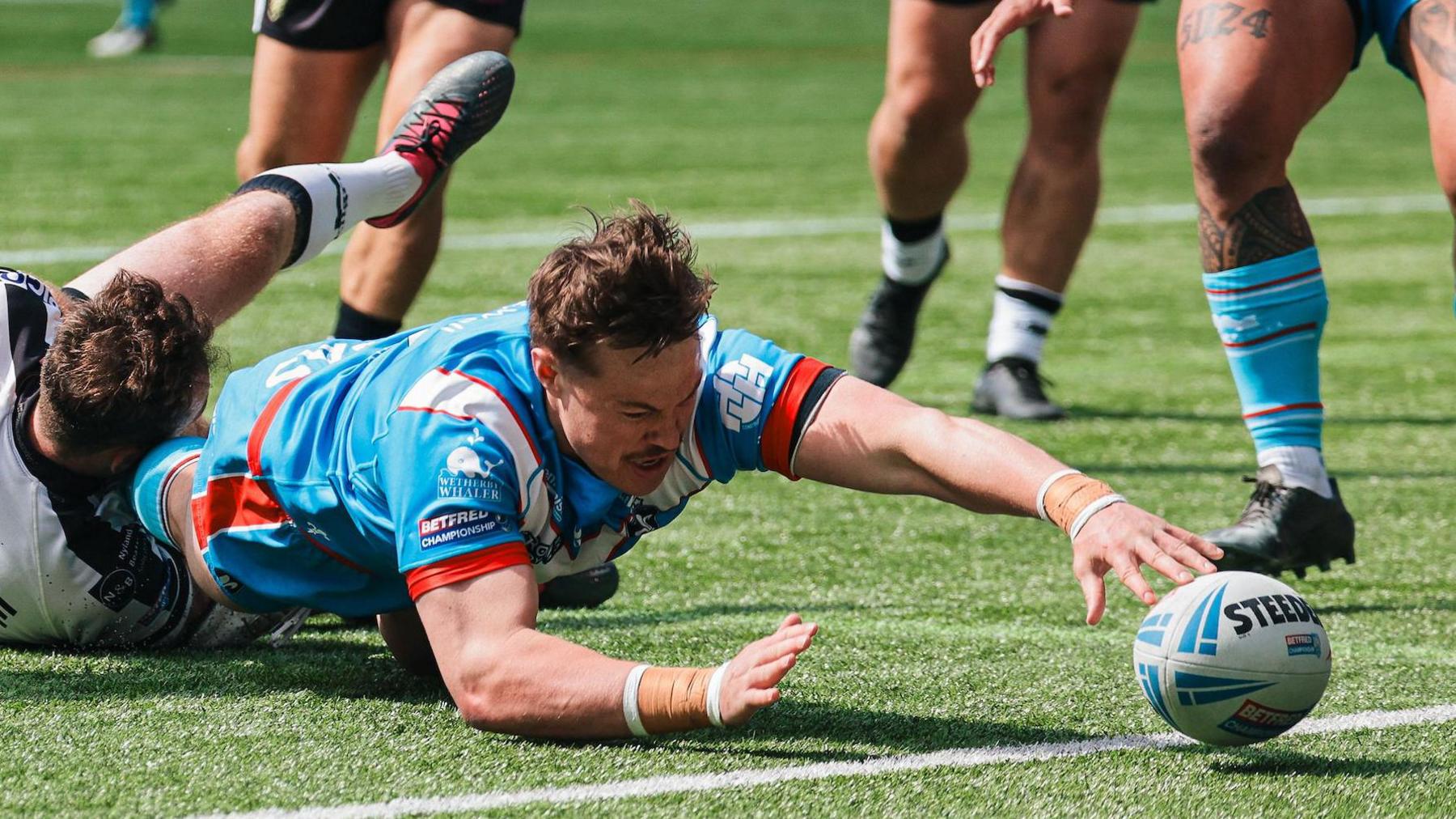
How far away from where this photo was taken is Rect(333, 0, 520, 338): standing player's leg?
527cm

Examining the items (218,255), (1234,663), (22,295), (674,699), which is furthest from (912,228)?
(674,699)

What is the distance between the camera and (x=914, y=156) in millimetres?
6344

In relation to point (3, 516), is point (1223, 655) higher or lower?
higher

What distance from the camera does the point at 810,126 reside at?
15.3 metres

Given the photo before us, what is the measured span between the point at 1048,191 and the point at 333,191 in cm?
267

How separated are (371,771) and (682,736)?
0.50 m

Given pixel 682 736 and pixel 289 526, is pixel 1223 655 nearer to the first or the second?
pixel 682 736

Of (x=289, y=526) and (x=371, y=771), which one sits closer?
(x=371, y=771)

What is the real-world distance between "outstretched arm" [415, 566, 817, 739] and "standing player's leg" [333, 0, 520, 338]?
2.44 m

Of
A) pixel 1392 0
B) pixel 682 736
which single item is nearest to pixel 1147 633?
pixel 682 736

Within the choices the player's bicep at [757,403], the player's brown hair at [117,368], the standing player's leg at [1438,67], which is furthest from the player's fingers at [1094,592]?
the player's brown hair at [117,368]

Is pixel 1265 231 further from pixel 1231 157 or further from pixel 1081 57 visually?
pixel 1081 57

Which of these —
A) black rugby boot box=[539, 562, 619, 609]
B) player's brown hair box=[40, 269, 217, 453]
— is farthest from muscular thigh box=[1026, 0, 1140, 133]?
player's brown hair box=[40, 269, 217, 453]

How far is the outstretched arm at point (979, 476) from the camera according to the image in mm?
2754
